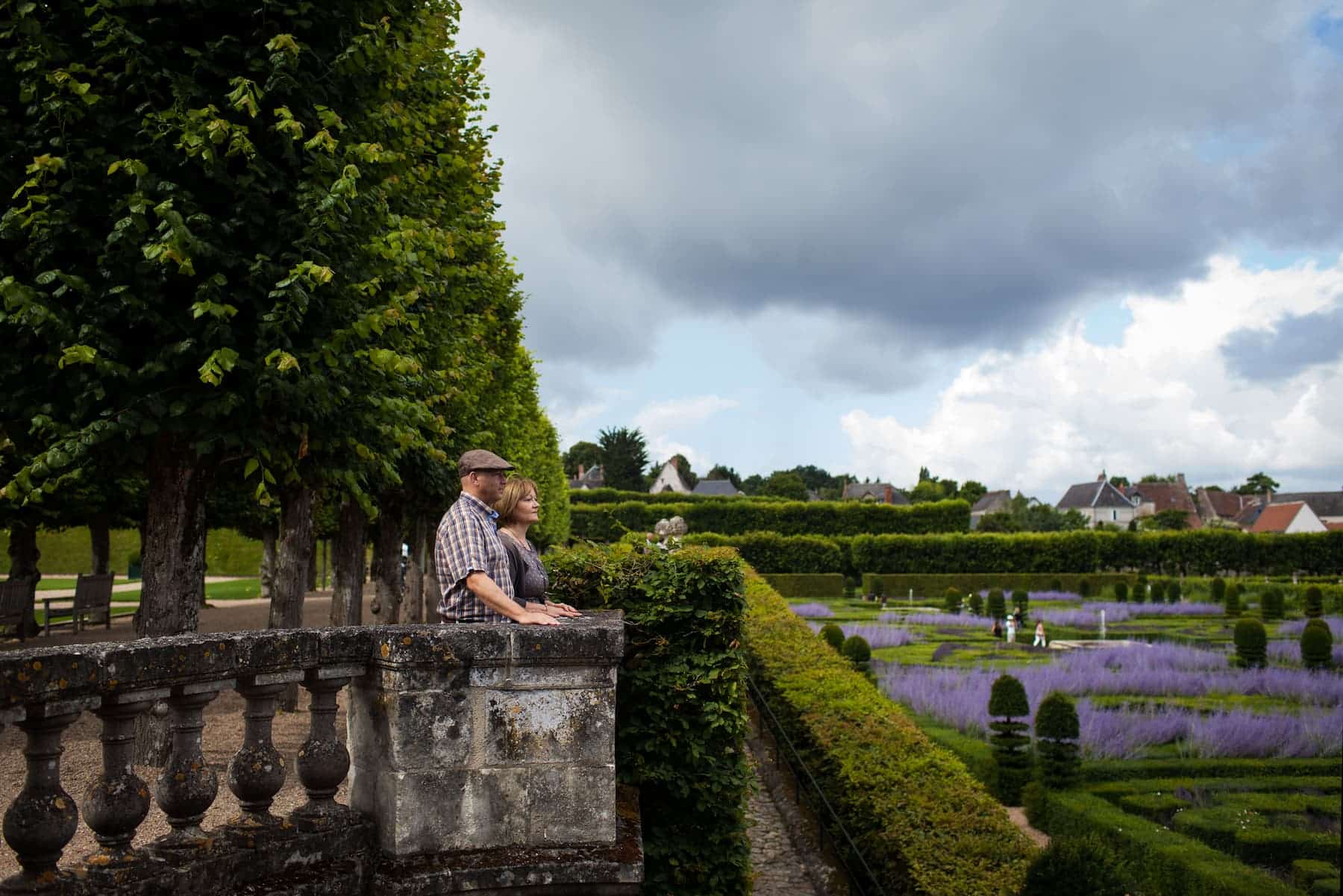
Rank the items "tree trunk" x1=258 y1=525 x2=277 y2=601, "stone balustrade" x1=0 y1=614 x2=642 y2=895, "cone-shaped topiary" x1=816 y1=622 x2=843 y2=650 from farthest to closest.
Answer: "tree trunk" x1=258 y1=525 x2=277 y2=601
"cone-shaped topiary" x1=816 y1=622 x2=843 y2=650
"stone balustrade" x1=0 y1=614 x2=642 y2=895

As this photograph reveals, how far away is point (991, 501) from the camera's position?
367ft

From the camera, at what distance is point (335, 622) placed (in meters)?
15.4

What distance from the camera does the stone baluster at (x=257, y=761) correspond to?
133 inches

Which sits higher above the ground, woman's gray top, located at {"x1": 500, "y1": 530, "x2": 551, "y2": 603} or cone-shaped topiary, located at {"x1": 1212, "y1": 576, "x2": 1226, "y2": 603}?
woman's gray top, located at {"x1": 500, "y1": 530, "x2": 551, "y2": 603}

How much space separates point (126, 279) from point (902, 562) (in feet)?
143

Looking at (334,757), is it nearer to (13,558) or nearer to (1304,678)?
(1304,678)

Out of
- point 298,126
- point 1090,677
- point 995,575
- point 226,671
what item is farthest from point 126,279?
point 995,575

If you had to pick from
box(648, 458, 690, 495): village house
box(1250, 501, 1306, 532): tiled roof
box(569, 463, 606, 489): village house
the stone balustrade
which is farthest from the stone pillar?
box(569, 463, 606, 489): village house

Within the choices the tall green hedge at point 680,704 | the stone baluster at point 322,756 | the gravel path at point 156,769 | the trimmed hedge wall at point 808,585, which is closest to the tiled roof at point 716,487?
the trimmed hedge wall at point 808,585

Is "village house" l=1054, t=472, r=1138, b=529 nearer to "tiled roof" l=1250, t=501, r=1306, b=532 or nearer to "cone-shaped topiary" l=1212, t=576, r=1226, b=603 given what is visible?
"tiled roof" l=1250, t=501, r=1306, b=532

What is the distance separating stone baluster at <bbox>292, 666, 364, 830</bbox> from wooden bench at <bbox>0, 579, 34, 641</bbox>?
51.8 feet

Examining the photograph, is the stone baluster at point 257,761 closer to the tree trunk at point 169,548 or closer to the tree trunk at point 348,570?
the tree trunk at point 169,548

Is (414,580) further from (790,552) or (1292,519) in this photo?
(1292,519)

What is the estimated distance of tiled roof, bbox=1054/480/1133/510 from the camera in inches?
3836
